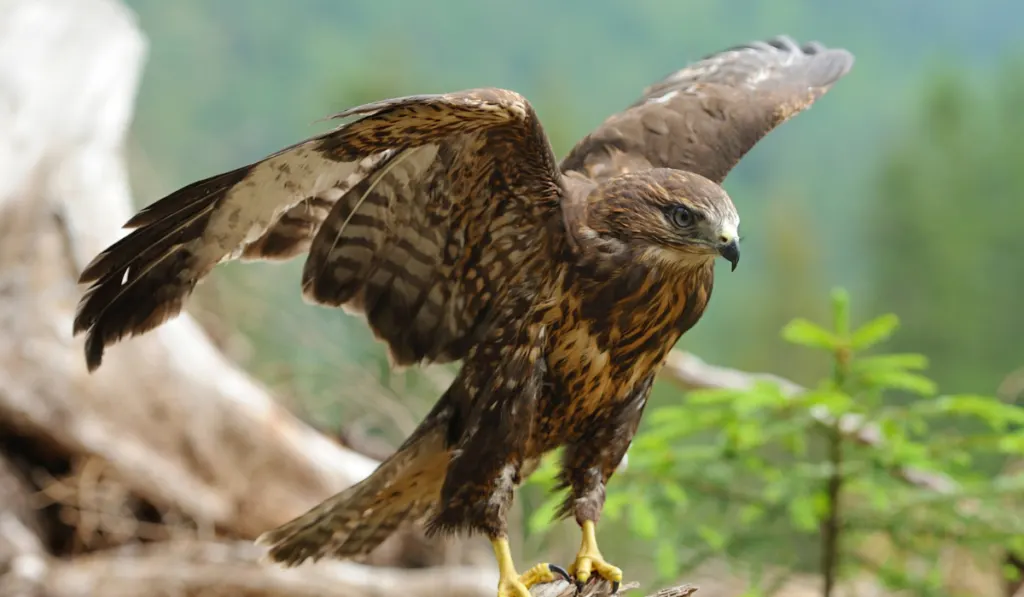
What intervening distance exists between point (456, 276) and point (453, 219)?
0.15 meters

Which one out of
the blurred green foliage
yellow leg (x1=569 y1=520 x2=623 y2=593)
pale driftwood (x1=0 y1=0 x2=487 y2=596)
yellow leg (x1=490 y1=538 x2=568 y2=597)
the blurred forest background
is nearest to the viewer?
yellow leg (x1=490 y1=538 x2=568 y2=597)

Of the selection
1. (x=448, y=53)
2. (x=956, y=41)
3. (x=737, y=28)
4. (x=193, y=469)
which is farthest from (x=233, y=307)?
(x=956, y=41)

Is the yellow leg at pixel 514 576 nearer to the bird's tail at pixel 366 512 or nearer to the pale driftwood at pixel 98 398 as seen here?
the bird's tail at pixel 366 512

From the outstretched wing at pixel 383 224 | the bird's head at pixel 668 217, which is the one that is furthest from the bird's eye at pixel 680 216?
the outstretched wing at pixel 383 224

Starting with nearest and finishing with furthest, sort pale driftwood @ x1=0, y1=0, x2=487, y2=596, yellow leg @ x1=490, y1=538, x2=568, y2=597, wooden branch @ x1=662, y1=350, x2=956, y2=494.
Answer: yellow leg @ x1=490, y1=538, x2=568, y2=597 → wooden branch @ x1=662, y1=350, x2=956, y2=494 → pale driftwood @ x1=0, y1=0, x2=487, y2=596

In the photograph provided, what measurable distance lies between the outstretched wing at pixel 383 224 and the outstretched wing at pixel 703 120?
1.14 feet

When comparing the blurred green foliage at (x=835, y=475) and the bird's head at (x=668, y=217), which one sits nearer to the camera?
the bird's head at (x=668, y=217)

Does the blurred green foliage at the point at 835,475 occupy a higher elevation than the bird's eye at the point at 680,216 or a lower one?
lower

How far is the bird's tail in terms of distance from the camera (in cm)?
273

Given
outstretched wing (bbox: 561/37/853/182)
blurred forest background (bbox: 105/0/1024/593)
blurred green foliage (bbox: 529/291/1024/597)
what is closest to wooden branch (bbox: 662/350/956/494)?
blurred green foliage (bbox: 529/291/1024/597)

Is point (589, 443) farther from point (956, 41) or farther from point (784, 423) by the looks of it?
point (956, 41)

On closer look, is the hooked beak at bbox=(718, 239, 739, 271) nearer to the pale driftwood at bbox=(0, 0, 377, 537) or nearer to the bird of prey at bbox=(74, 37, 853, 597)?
the bird of prey at bbox=(74, 37, 853, 597)

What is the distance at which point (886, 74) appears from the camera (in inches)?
309

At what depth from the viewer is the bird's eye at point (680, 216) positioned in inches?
88.3
